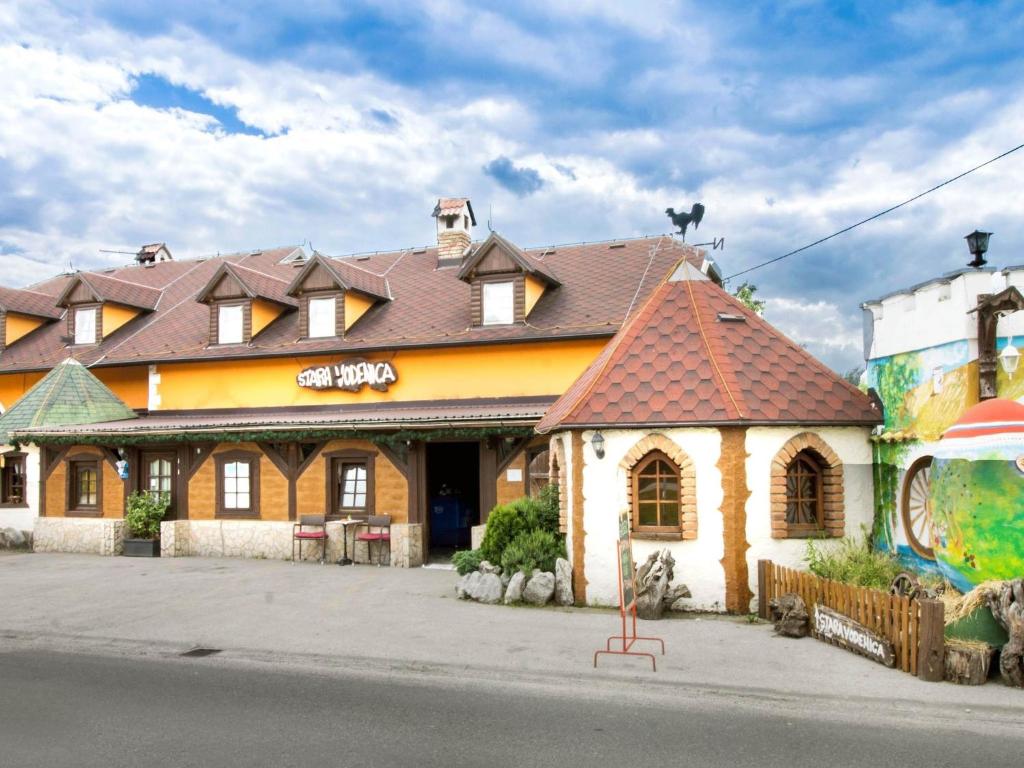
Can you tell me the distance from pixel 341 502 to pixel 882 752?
537 inches

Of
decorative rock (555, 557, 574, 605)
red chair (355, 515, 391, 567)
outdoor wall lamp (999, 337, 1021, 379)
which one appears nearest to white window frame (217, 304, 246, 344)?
red chair (355, 515, 391, 567)

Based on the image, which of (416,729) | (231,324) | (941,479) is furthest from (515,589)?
(231,324)

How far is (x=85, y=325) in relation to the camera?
2438 centimetres

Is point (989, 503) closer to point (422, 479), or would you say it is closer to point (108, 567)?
point (422, 479)

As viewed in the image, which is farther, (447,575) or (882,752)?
(447,575)

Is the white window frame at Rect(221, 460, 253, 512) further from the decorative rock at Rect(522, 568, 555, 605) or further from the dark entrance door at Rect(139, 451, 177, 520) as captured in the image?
the decorative rock at Rect(522, 568, 555, 605)

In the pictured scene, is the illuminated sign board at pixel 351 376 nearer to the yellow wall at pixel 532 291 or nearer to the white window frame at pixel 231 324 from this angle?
the white window frame at pixel 231 324

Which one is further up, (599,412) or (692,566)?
(599,412)

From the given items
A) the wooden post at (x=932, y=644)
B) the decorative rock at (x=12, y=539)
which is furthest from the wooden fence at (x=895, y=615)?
the decorative rock at (x=12, y=539)

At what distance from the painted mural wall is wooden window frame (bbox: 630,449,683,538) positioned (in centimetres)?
309

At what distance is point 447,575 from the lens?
1605cm

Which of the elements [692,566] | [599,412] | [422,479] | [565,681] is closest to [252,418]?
[422,479]

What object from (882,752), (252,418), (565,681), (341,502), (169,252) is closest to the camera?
(882,752)

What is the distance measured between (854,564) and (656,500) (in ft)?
9.38
